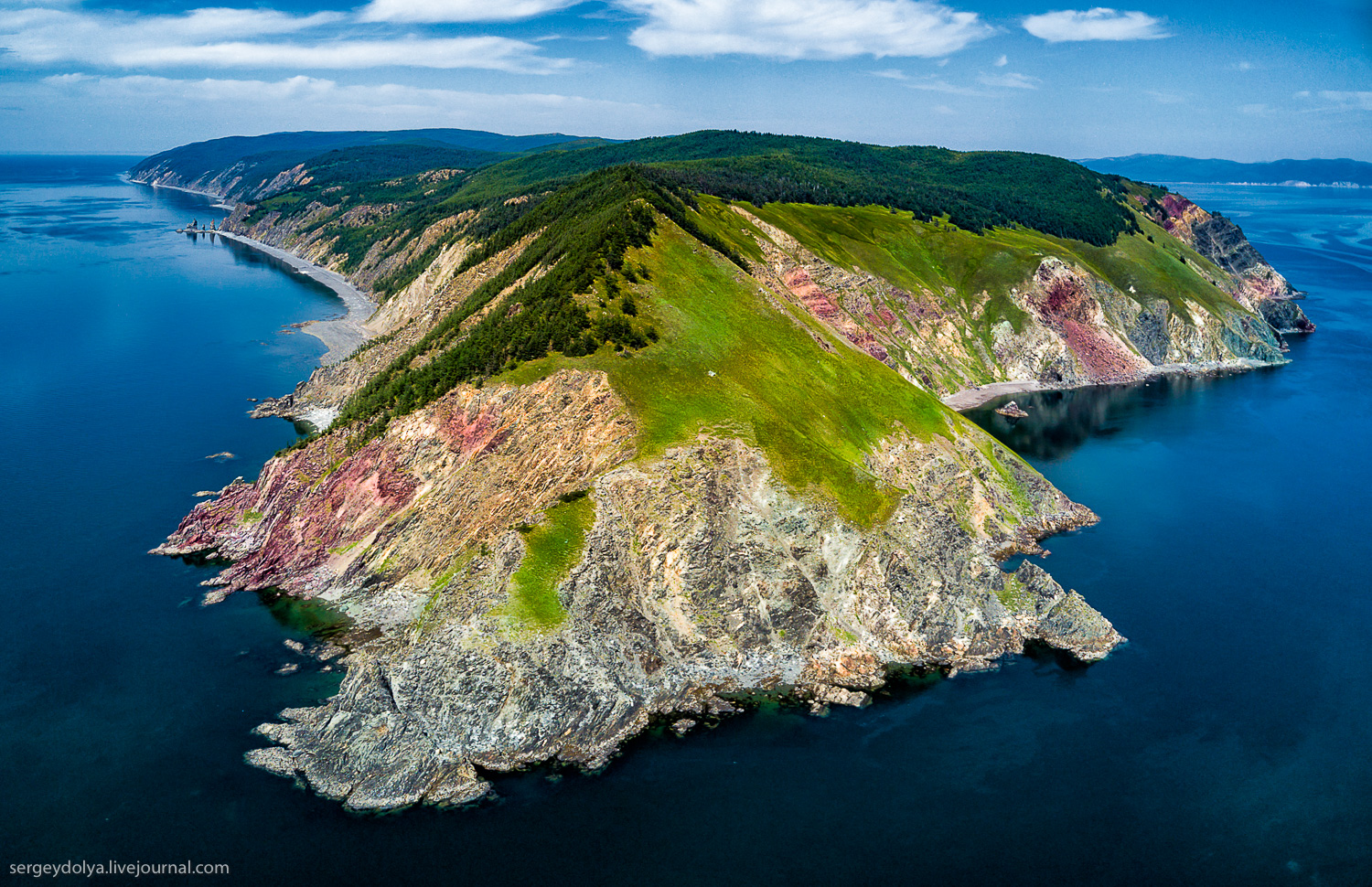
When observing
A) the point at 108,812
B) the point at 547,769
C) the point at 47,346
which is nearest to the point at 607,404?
the point at 547,769

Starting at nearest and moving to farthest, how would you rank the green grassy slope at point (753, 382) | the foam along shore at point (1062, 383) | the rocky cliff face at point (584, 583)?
the rocky cliff face at point (584, 583)
the green grassy slope at point (753, 382)
the foam along shore at point (1062, 383)

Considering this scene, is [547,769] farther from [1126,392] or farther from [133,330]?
[133,330]

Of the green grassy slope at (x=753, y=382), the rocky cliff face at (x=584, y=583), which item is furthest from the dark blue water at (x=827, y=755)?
the green grassy slope at (x=753, y=382)

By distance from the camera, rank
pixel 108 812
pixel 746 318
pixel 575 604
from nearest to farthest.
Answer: pixel 108 812 < pixel 575 604 < pixel 746 318

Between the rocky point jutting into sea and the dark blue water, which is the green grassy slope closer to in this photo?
the rocky point jutting into sea

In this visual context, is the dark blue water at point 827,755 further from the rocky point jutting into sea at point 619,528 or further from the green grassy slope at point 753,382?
the green grassy slope at point 753,382

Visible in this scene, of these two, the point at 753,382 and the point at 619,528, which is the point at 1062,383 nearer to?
the point at 753,382

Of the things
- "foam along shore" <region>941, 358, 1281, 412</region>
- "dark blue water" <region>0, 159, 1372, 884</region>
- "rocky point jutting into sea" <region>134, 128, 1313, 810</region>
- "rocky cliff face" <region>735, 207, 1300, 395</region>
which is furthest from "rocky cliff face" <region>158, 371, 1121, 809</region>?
"rocky cliff face" <region>735, 207, 1300, 395</region>
